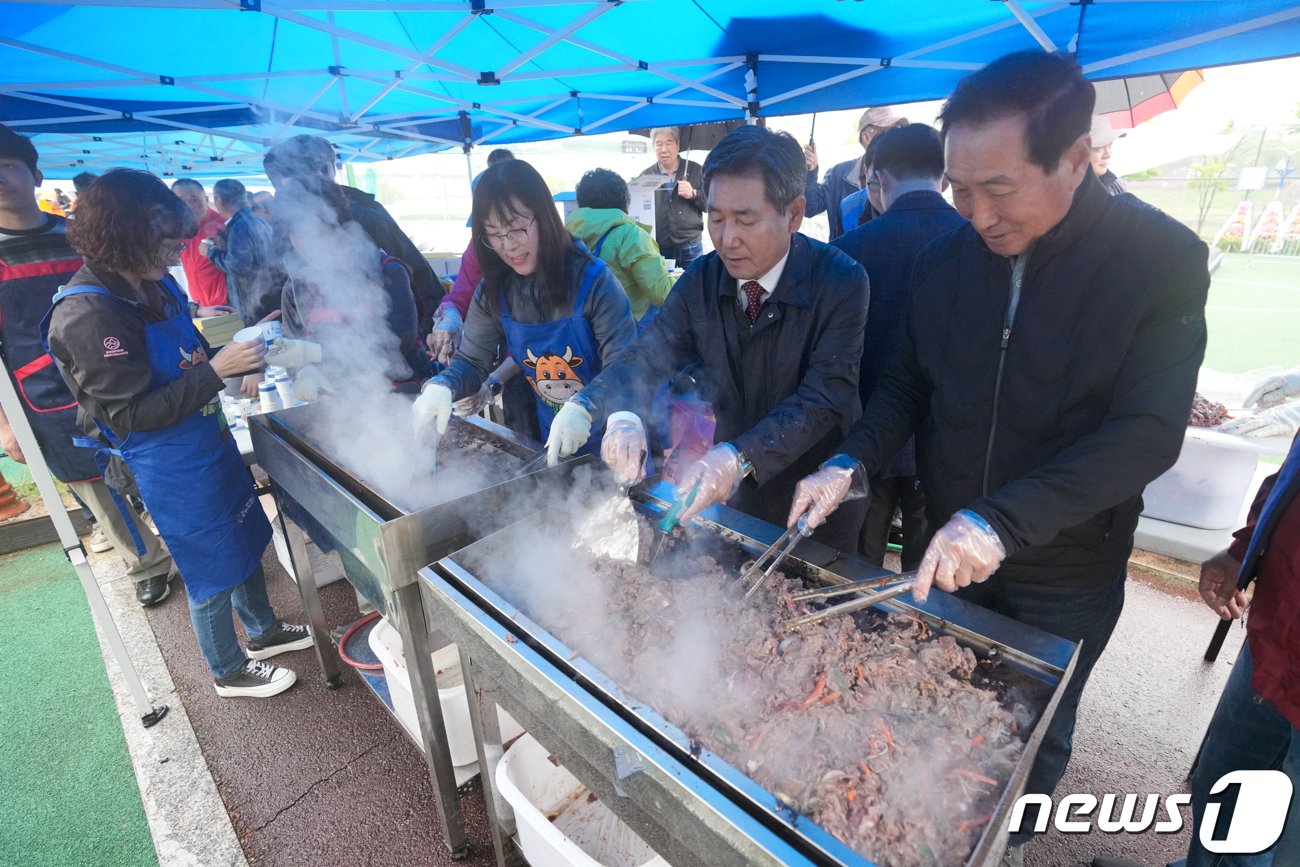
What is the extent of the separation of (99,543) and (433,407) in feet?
13.3

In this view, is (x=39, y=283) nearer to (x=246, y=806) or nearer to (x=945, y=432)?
(x=246, y=806)

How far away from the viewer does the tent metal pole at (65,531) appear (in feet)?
8.01

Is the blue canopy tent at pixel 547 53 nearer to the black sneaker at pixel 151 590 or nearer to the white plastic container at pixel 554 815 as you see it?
the black sneaker at pixel 151 590

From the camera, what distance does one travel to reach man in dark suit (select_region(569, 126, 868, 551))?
203 centimetres

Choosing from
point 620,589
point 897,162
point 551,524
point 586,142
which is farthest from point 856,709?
point 586,142

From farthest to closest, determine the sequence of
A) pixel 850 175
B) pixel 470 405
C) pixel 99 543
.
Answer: pixel 850 175, pixel 99 543, pixel 470 405

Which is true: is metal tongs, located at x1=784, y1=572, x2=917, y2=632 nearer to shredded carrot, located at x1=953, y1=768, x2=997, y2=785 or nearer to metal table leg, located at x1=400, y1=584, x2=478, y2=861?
shredded carrot, located at x1=953, y1=768, x2=997, y2=785

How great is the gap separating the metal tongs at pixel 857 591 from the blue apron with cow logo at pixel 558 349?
1.58 metres

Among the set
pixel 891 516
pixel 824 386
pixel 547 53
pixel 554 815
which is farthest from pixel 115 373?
pixel 547 53

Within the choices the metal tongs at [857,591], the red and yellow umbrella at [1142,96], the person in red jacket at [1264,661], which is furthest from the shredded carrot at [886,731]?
the red and yellow umbrella at [1142,96]

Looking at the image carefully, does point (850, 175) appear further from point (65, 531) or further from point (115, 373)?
point (65, 531)

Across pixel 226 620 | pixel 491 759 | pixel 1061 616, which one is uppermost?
pixel 1061 616

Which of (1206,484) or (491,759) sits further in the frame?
(1206,484)

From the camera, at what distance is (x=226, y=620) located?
125 inches
